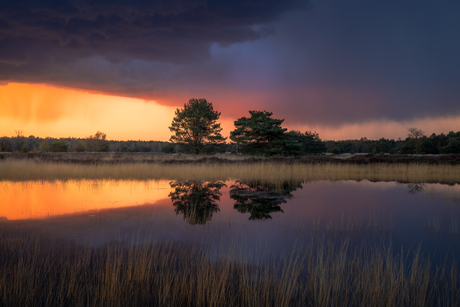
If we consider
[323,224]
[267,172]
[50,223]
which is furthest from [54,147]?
[323,224]

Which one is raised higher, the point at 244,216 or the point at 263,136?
the point at 263,136

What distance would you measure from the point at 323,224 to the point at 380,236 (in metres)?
1.65

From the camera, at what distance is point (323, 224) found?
28.5ft

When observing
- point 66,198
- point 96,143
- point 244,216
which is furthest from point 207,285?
point 96,143

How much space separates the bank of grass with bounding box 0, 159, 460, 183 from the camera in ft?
66.5

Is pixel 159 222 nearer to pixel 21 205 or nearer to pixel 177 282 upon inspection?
pixel 177 282

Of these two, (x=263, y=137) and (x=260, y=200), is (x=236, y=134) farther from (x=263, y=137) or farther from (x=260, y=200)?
(x=260, y=200)

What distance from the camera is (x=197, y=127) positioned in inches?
1946

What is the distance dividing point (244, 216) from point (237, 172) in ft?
44.1

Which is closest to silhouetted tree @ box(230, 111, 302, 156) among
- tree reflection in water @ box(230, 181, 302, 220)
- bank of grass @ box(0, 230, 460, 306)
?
tree reflection in water @ box(230, 181, 302, 220)

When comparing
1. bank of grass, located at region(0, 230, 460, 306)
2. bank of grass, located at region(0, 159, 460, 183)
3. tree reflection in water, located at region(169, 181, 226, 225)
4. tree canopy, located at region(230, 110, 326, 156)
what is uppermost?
tree canopy, located at region(230, 110, 326, 156)

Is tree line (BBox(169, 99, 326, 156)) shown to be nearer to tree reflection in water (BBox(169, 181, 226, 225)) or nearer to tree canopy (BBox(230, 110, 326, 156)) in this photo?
tree canopy (BBox(230, 110, 326, 156))

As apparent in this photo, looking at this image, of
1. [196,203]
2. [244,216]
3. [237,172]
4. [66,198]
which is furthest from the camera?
[237,172]

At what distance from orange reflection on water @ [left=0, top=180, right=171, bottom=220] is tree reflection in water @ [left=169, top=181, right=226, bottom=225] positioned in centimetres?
87
